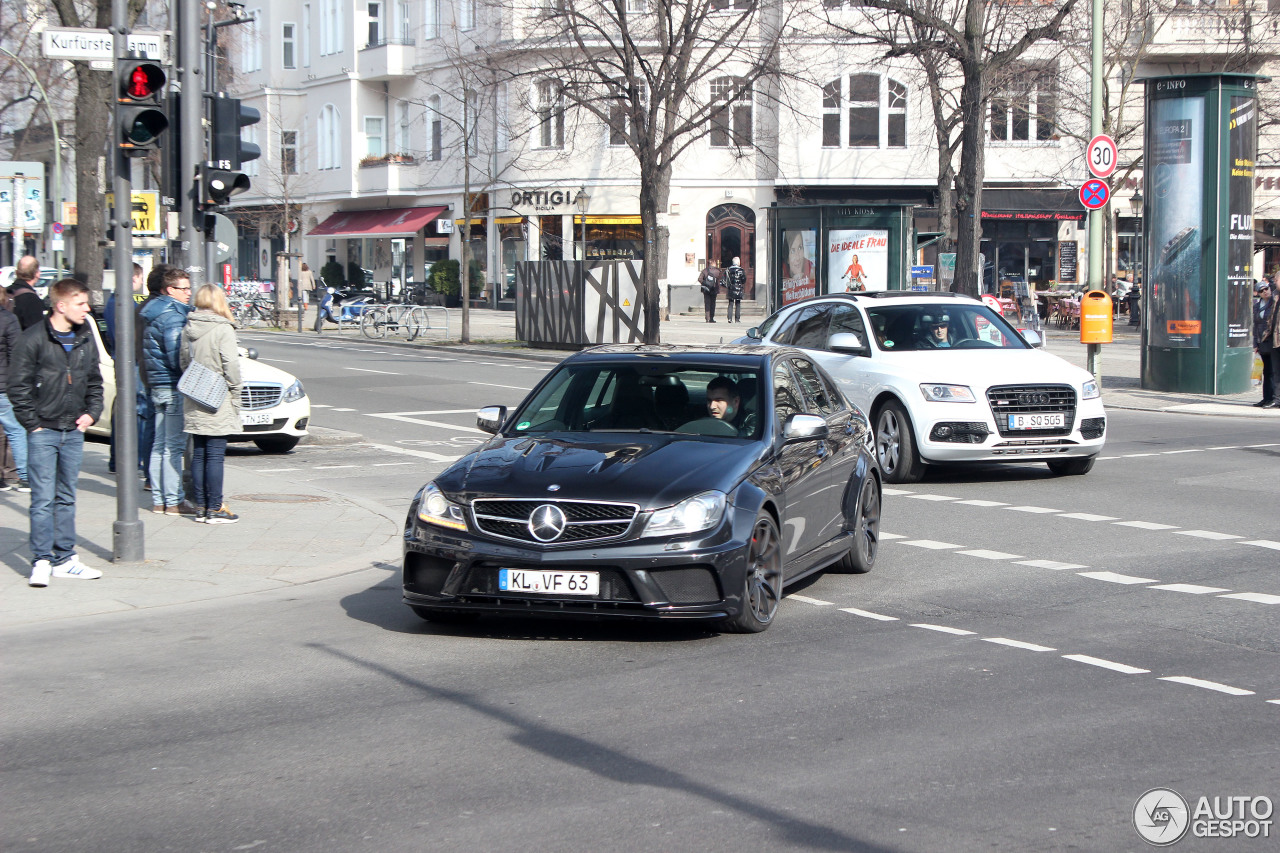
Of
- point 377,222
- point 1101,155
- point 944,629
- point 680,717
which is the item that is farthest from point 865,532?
point 377,222

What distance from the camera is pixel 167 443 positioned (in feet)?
A: 37.9

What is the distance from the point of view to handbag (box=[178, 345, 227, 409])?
1076 cm

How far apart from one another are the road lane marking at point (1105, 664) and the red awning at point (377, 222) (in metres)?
50.3

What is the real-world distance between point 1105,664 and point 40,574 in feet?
19.4

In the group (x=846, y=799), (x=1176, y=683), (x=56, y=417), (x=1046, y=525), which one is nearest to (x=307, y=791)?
(x=846, y=799)

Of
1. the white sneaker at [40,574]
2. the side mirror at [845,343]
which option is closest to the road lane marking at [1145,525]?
the side mirror at [845,343]

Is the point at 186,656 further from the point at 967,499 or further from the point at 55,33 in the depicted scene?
the point at 967,499

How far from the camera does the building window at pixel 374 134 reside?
58812 millimetres

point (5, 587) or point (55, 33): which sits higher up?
point (55, 33)

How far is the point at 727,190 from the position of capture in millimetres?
51625

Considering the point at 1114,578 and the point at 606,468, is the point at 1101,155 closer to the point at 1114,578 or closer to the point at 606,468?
the point at 1114,578

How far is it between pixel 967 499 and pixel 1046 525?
150 cm

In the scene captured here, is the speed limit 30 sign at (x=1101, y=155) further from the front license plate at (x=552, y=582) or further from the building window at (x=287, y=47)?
the building window at (x=287, y=47)

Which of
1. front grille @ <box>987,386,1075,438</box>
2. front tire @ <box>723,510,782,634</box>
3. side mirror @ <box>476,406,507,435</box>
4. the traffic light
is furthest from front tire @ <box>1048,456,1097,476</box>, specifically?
the traffic light
